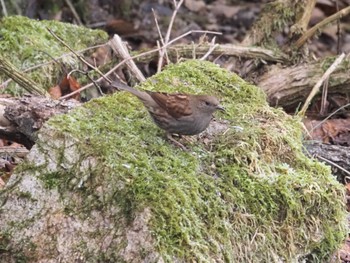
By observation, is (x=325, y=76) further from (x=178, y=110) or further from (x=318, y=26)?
(x=178, y=110)

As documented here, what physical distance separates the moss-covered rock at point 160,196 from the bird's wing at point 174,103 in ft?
0.54

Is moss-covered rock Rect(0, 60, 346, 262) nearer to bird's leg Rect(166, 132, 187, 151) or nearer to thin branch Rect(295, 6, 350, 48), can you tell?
bird's leg Rect(166, 132, 187, 151)

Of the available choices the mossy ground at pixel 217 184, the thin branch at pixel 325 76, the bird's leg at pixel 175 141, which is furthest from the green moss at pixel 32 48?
the bird's leg at pixel 175 141

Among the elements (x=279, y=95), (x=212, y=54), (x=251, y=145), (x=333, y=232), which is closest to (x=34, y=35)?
(x=212, y=54)

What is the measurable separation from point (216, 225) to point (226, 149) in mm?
652

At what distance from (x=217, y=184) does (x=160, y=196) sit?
502mm

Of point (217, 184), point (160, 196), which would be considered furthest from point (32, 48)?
point (160, 196)

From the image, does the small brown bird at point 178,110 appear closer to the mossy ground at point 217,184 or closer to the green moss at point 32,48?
the mossy ground at point 217,184

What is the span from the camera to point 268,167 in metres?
4.29

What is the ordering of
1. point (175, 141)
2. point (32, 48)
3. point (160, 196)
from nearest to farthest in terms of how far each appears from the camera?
point (160, 196) → point (175, 141) → point (32, 48)

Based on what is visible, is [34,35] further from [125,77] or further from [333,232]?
[333,232]

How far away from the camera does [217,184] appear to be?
4.00 m

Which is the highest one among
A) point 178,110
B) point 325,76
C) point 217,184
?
point 178,110

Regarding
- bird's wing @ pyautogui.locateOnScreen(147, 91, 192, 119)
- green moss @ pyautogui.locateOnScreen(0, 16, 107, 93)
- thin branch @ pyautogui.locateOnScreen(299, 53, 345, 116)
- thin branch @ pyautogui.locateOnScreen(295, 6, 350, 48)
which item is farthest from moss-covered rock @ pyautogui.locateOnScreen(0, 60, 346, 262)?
thin branch @ pyautogui.locateOnScreen(295, 6, 350, 48)
